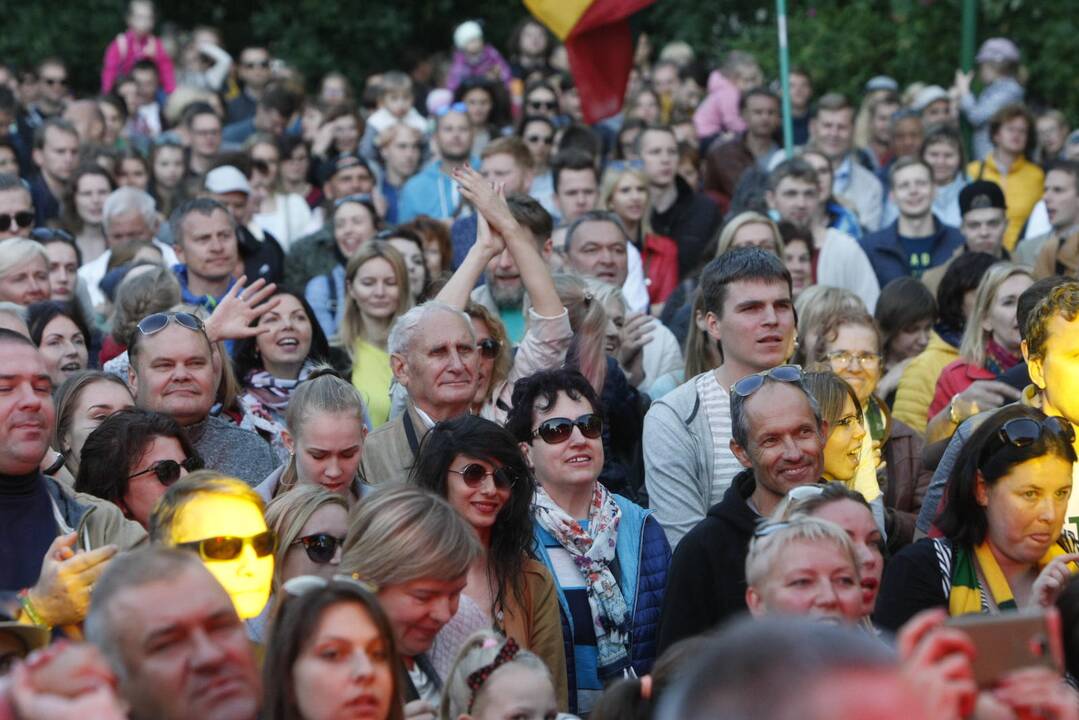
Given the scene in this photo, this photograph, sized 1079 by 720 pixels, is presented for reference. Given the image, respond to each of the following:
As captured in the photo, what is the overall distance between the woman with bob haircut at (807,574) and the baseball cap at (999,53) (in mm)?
10895

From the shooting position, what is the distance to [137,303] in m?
8.02

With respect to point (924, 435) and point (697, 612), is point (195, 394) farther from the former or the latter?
point (924, 435)

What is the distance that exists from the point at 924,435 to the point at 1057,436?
2257 mm

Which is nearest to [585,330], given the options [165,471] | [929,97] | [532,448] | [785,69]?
[532,448]

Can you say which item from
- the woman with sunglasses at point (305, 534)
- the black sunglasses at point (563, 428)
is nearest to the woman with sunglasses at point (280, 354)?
the black sunglasses at point (563, 428)

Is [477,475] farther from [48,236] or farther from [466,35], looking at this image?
[466,35]

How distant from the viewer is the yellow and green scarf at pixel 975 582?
17.3 feet

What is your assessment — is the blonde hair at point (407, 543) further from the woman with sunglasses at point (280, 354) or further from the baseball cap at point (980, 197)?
the baseball cap at point (980, 197)

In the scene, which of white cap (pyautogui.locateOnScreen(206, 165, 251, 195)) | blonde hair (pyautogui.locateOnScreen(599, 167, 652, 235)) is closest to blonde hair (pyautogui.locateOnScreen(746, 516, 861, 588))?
blonde hair (pyautogui.locateOnScreen(599, 167, 652, 235))

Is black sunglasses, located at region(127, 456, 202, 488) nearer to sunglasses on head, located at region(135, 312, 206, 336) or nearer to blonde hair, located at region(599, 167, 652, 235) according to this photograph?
sunglasses on head, located at region(135, 312, 206, 336)

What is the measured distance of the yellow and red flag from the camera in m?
12.1

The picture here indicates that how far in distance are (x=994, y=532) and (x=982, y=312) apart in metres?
2.93

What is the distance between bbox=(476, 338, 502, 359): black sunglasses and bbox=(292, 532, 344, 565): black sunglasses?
2080 mm

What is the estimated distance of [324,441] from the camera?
6.04 meters
